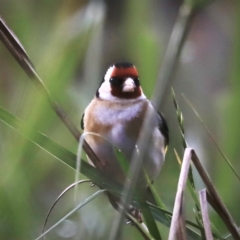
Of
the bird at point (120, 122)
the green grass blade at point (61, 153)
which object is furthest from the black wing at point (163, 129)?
the green grass blade at point (61, 153)

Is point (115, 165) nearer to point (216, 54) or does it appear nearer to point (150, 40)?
point (150, 40)

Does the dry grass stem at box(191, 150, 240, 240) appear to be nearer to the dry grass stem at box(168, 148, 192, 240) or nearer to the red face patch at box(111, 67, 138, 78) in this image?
the dry grass stem at box(168, 148, 192, 240)

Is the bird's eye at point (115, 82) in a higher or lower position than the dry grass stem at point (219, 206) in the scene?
higher

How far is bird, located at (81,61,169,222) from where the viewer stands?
2.15 ft

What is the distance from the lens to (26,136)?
0.38 meters

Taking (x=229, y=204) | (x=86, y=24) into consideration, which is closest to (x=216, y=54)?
(x=229, y=204)

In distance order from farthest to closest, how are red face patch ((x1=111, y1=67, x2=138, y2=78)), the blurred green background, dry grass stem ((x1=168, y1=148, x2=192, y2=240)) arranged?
red face patch ((x1=111, y1=67, x2=138, y2=78)) → the blurred green background → dry grass stem ((x1=168, y1=148, x2=192, y2=240))

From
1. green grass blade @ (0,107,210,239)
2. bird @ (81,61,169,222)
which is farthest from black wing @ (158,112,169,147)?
green grass blade @ (0,107,210,239)

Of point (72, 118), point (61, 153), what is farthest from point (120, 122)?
point (61, 153)

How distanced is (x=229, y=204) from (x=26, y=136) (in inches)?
11.4

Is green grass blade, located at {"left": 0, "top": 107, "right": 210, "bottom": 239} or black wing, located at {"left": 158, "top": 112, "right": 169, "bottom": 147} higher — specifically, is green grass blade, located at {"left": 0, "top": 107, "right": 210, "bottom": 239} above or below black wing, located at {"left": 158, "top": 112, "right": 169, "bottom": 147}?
above

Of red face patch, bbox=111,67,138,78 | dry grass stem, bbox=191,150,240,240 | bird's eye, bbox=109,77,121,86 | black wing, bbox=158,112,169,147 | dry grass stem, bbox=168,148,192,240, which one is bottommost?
black wing, bbox=158,112,169,147

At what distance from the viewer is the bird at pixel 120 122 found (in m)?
0.66

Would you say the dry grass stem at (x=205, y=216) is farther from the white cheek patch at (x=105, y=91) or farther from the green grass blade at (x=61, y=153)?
the white cheek patch at (x=105, y=91)
